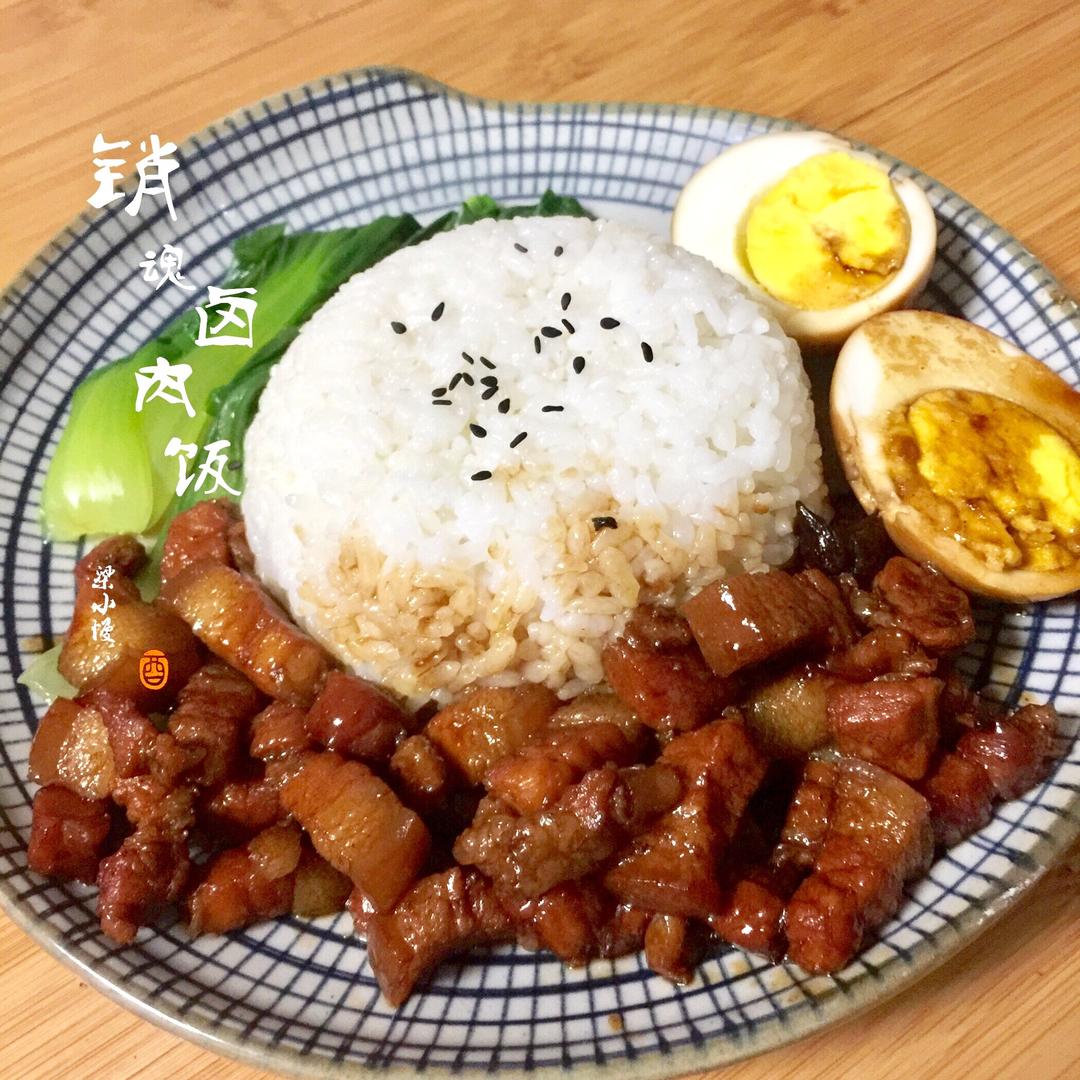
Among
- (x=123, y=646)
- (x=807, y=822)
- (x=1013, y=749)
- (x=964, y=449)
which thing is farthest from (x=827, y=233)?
(x=123, y=646)

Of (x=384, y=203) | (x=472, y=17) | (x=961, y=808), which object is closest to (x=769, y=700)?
(x=961, y=808)

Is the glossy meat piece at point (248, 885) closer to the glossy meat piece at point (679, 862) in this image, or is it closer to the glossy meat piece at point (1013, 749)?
the glossy meat piece at point (679, 862)

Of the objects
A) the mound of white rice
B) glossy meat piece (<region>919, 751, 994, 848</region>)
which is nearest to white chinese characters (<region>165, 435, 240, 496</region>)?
the mound of white rice

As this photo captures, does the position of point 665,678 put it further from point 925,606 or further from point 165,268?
point 165,268

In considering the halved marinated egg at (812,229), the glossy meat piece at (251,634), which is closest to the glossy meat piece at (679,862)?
the glossy meat piece at (251,634)

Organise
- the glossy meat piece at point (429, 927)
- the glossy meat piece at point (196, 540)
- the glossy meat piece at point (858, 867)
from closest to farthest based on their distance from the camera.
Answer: the glossy meat piece at point (858, 867)
the glossy meat piece at point (429, 927)
the glossy meat piece at point (196, 540)

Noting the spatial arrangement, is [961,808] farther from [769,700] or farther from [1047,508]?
[1047,508]
